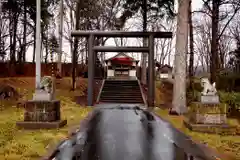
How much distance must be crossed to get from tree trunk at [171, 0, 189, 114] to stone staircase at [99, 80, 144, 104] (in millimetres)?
9027

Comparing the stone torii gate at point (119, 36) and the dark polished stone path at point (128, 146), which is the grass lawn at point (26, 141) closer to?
the dark polished stone path at point (128, 146)

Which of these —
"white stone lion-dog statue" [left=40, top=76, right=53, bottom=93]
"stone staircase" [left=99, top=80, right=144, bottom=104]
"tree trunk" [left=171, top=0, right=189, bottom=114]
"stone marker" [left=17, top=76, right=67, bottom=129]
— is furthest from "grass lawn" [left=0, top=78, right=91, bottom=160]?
"stone staircase" [left=99, top=80, right=144, bottom=104]

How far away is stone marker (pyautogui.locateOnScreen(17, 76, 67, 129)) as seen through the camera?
1152 cm

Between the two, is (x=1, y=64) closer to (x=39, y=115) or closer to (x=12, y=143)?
(x=39, y=115)

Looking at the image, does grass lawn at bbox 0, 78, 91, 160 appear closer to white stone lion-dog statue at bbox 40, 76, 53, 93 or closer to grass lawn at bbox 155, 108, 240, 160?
white stone lion-dog statue at bbox 40, 76, 53, 93

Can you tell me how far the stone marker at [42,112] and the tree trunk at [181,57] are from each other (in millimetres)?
7295

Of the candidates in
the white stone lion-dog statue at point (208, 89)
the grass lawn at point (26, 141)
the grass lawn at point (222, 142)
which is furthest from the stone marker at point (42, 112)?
the white stone lion-dog statue at point (208, 89)

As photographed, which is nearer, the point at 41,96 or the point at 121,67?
the point at 41,96

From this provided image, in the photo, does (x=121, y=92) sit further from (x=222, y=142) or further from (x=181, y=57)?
(x=222, y=142)

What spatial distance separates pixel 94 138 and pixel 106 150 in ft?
6.01

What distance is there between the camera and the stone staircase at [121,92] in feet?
89.1

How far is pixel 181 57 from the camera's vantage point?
1738 centimetres

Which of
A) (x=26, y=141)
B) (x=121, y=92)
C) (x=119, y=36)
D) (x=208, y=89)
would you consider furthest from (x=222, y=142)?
(x=121, y=92)

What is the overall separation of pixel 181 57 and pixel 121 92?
12395 millimetres
